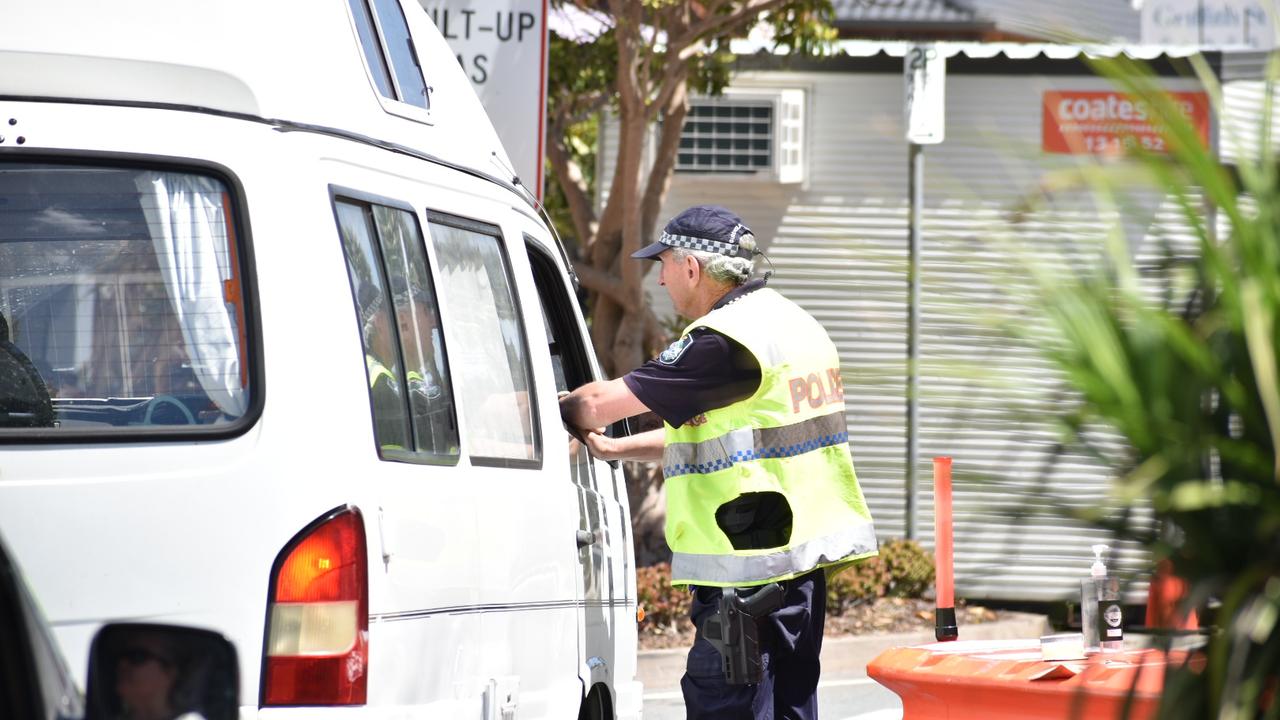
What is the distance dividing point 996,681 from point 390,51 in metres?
2.23

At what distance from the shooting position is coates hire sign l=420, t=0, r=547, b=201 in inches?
315

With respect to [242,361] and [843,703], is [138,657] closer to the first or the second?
[242,361]

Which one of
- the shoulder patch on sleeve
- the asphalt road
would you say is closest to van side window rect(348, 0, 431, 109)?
the shoulder patch on sleeve

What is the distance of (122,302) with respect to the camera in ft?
11.1

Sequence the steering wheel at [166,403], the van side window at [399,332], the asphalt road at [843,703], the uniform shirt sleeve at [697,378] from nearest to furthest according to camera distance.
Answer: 1. the steering wheel at [166,403]
2. the van side window at [399,332]
3. the uniform shirt sleeve at [697,378]
4. the asphalt road at [843,703]

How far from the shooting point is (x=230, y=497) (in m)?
3.20

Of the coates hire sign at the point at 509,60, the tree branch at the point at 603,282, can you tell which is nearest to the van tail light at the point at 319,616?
the coates hire sign at the point at 509,60

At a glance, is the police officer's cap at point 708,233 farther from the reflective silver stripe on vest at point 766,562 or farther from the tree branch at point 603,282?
the tree branch at point 603,282

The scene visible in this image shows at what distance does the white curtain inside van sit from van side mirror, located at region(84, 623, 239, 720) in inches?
18.1

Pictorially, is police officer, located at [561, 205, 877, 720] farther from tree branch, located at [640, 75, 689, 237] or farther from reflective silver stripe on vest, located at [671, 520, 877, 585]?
tree branch, located at [640, 75, 689, 237]

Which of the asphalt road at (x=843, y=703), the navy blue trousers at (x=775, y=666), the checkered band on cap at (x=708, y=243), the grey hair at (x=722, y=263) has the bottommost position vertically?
the asphalt road at (x=843, y=703)

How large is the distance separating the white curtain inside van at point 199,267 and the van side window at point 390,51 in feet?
2.26

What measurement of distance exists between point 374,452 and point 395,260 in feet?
1.84

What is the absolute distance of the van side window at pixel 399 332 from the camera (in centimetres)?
353
